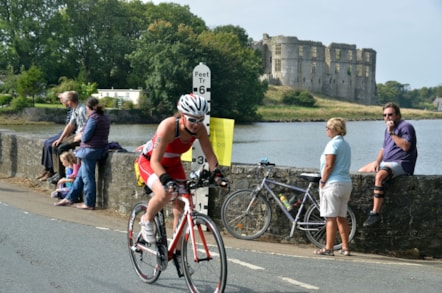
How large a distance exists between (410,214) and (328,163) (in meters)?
1.62

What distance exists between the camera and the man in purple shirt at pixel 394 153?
912 cm

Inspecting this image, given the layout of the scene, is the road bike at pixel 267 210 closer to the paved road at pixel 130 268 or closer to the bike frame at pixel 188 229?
the paved road at pixel 130 268

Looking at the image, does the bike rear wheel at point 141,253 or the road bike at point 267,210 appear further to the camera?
the road bike at point 267,210

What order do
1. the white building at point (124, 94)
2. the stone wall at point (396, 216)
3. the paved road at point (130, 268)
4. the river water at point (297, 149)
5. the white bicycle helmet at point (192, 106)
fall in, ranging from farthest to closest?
the white building at point (124, 94) < the river water at point (297, 149) < the stone wall at point (396, 216) < the paved road at point (130, 268) < the white bicycle helmet at point (192, 106)

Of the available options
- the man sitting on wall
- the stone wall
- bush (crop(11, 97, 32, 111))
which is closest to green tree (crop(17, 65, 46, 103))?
bush (crop(11, 97, 32, 111))

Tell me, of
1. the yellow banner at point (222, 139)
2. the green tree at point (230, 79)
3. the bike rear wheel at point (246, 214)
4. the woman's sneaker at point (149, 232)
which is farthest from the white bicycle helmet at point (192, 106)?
the green tree at point (230, 79)

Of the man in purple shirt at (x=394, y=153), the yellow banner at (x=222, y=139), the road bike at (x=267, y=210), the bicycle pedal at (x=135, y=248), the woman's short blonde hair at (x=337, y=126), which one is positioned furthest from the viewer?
the yellow banner at (x=222, y=139)

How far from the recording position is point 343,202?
882 cm

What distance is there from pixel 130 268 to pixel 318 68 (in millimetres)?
149606

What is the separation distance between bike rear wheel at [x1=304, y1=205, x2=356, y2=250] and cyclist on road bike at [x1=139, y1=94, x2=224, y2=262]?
340cm

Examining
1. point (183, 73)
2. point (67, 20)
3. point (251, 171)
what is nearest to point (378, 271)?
point (251, 171)

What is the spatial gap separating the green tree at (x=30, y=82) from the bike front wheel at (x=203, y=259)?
75028mm

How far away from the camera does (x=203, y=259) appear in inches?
235

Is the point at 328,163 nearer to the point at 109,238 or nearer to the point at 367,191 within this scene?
the point at 367,191
